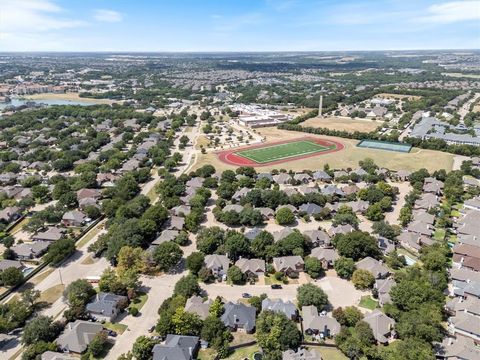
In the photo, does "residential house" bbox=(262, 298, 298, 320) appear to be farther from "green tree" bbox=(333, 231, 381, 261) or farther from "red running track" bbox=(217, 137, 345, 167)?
"red running track" bbox=(217, 137, 345, 167)

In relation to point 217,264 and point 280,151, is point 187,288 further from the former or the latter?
point 280,151

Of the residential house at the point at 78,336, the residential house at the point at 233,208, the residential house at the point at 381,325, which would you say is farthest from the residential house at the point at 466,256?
the residential house at the point at 78,336

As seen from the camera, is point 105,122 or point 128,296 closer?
point 128,296

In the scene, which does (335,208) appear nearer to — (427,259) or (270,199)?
(270,199)

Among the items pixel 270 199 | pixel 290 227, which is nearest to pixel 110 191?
pixel 270 199

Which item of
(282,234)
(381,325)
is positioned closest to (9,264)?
(282,234)
